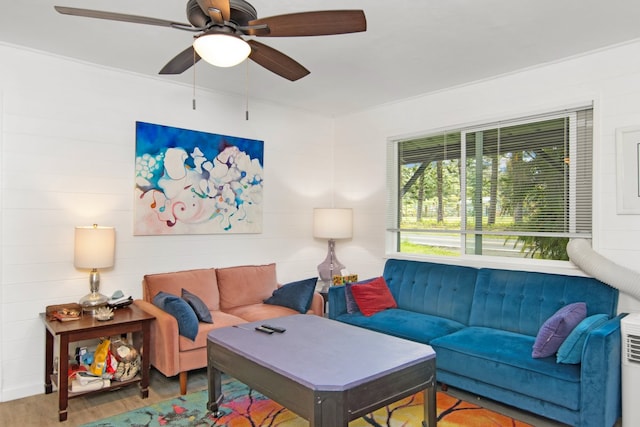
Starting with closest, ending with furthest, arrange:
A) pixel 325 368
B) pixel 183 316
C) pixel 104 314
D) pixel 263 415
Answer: pixel 325 368 < pixel 263 415 < pixel 104 314 < pixel 183 316

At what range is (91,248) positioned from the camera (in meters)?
3.21

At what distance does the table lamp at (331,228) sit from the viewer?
4719mm

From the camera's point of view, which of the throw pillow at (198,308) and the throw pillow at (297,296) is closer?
the throw pillow at (198,308)

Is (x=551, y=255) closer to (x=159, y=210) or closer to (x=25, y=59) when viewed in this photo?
(x=159, y=210)

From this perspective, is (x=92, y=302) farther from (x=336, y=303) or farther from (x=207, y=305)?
(x=336, y=303)

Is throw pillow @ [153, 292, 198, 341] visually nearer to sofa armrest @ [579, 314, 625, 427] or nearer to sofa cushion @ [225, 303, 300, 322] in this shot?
sofa cushion @ [225, 303, 300, 322]

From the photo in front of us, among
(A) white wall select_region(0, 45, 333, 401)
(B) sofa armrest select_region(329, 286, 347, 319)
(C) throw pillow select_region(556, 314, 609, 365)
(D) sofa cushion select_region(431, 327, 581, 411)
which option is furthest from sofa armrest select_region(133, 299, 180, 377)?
(C) throw pillow select_region(556, 314, 609, 365)

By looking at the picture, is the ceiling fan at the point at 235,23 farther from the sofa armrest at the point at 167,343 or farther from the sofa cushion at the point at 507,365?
the sofa cushion at the point at 507,365

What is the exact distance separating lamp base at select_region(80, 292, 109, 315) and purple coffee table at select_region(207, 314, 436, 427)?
113 cm

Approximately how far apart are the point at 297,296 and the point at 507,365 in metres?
1.89

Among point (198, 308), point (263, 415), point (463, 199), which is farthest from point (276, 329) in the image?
point (463, 199)

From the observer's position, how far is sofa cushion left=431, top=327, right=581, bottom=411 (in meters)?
2.55

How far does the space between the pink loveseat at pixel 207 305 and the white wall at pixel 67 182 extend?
194 mm

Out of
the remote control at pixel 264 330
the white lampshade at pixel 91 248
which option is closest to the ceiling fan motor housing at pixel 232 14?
the remote control at pixel 264 330
